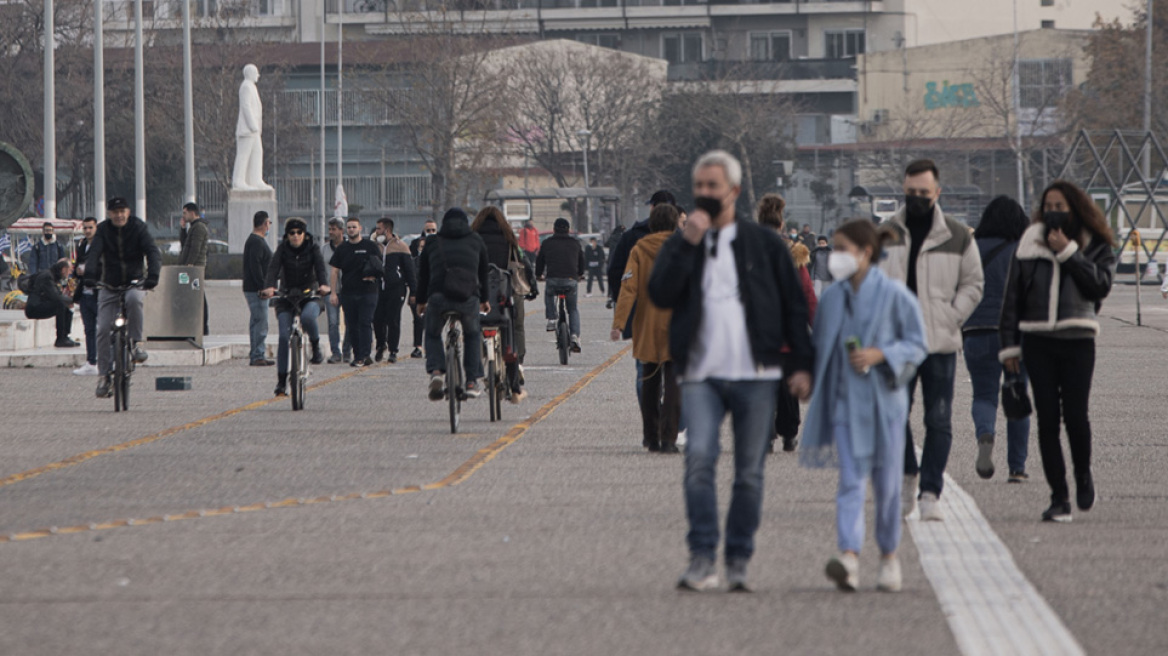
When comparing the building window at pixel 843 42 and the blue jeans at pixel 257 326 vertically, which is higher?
the building window at pixel 843 42

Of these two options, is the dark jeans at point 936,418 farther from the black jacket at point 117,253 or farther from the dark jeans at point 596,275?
the dark jeans at point 596,275

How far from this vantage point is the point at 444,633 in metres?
6.50

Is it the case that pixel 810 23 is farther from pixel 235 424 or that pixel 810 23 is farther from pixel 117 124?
Result: pixel 235 424

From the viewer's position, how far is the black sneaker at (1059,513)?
926cm

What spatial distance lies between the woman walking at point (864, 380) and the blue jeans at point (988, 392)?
337cm

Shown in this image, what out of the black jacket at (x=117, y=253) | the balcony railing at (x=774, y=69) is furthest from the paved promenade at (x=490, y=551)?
the balcony railing at (x=774, y=69)

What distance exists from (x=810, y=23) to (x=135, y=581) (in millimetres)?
97349

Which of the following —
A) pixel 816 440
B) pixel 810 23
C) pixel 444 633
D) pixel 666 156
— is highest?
pixel 810 23

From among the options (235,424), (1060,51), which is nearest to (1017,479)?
(235,424)

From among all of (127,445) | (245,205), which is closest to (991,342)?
(127,445)

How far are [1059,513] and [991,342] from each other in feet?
5.34

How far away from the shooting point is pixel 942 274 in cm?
945

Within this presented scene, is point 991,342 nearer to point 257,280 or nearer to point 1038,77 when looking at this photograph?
point 257,280

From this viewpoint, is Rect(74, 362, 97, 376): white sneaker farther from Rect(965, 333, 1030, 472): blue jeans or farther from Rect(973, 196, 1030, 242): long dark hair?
Rect(965, 333, 1030, 472): blue jeans
